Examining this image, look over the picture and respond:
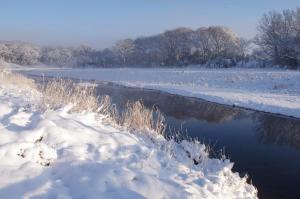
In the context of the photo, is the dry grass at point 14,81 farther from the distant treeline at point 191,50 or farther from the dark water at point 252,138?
the distant treeline at point 191,50

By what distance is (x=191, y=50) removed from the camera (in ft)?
187

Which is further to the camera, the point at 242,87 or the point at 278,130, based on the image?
the point at 242,87

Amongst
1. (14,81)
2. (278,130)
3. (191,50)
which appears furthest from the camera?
(191,50)

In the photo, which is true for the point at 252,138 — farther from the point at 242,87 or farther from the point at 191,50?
the point at 191,50

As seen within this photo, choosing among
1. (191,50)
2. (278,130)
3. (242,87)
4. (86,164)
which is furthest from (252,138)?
(191,50)

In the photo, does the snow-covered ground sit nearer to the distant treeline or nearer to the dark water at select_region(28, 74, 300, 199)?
the dark water at select_region(28, 74, 300, 199)

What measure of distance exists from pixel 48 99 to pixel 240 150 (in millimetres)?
4713

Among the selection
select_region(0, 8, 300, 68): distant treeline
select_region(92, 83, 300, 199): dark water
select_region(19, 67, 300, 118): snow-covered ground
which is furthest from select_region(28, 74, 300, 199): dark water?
select_region(0, 8, 300, 68): distant treeline

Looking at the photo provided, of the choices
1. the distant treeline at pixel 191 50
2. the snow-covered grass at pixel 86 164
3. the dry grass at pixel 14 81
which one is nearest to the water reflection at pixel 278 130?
the snow-covered grass at pixel 86 164

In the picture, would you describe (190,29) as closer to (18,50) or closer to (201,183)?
(18,50)

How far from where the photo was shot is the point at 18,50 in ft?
272

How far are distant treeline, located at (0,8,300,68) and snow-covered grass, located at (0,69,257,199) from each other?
2908cm

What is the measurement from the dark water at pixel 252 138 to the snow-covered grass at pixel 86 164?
1230mm

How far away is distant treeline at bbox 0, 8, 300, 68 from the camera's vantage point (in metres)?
40.4
